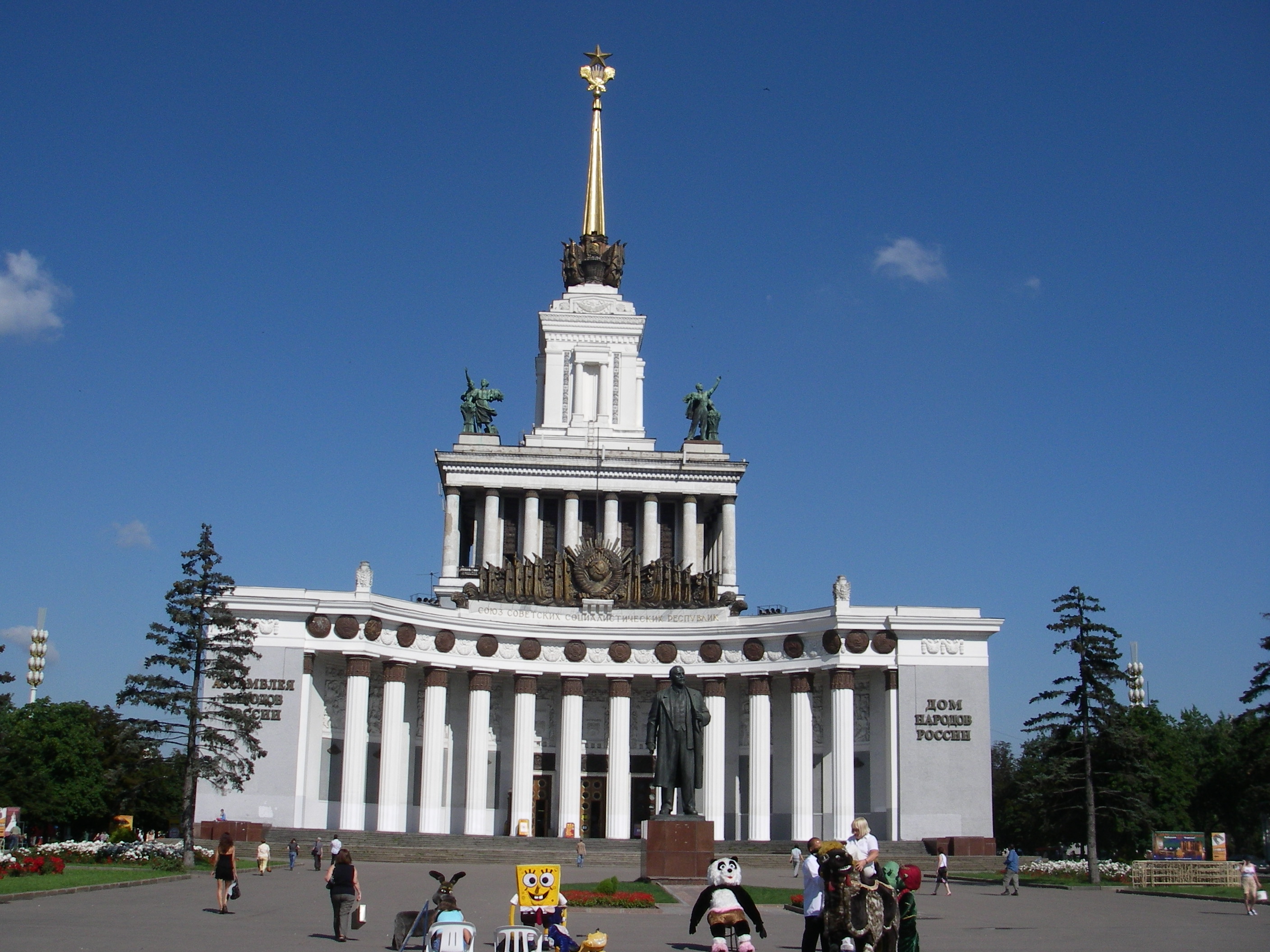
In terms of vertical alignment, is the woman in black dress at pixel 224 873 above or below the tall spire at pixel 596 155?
below

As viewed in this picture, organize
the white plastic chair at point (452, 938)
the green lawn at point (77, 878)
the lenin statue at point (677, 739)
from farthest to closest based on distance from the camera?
the lenin statue at point (677, 739) < the green lawn at point (77, 878) < the white plastic chair at point (452, 938)

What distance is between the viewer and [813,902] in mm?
16281

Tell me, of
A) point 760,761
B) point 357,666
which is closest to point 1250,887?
point 760,761

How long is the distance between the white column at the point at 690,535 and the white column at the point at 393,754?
18.1 metres

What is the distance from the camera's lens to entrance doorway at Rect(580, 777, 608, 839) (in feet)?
182

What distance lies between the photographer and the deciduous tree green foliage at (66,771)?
56719 millimetres

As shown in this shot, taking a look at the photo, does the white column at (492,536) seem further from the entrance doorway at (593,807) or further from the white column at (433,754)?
the entrance doorway at (593,807)

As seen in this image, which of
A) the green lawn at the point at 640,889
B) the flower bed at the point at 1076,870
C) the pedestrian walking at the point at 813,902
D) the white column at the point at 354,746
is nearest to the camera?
the pedestrian walking at the point at 813,902

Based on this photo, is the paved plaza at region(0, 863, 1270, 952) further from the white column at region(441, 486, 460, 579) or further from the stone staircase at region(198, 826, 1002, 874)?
the white column at region(441, 486, 460, 579)

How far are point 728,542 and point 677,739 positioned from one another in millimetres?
37491

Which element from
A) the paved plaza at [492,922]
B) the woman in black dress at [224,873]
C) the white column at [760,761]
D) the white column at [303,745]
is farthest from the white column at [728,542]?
the woman in black dress at [224,873]

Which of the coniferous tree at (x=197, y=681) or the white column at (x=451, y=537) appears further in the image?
the white column at (x=451, y=537)

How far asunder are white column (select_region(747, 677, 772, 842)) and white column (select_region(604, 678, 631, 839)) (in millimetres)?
5074

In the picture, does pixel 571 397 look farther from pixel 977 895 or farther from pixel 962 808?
pixel 977 895
